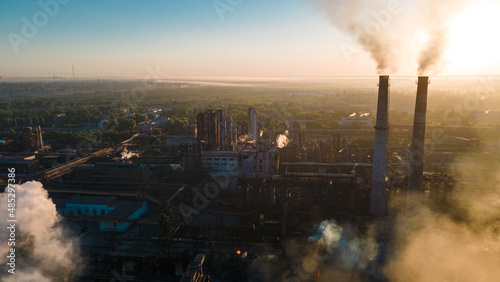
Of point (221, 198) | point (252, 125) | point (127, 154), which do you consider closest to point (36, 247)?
point (221, 198)

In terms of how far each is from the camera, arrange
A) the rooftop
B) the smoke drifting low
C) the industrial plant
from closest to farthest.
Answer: the smoke drifting low
the industrial plant
the rooftop

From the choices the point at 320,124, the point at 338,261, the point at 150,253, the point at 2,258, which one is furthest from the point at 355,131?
the point at 2,258

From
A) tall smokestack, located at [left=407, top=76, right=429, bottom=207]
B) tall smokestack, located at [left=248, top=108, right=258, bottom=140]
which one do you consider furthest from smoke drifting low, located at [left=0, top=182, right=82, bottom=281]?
tall smokestack, located at [left=248, top=108, right=258, bottom=140]

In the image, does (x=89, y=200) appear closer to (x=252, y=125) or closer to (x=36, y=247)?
(x=36, y=247)

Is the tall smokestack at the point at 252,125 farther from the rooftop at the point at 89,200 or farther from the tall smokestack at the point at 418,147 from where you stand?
the rooftop at the point at 89,200

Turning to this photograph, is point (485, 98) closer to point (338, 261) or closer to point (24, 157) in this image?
point (338, 261)

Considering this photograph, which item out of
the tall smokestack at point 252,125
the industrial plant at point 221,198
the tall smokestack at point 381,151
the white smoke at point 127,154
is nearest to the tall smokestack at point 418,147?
the industrial plant at point 221,198

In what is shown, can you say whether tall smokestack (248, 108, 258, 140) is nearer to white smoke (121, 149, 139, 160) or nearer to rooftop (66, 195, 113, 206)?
white smoke (121, 149, 139, 160)
